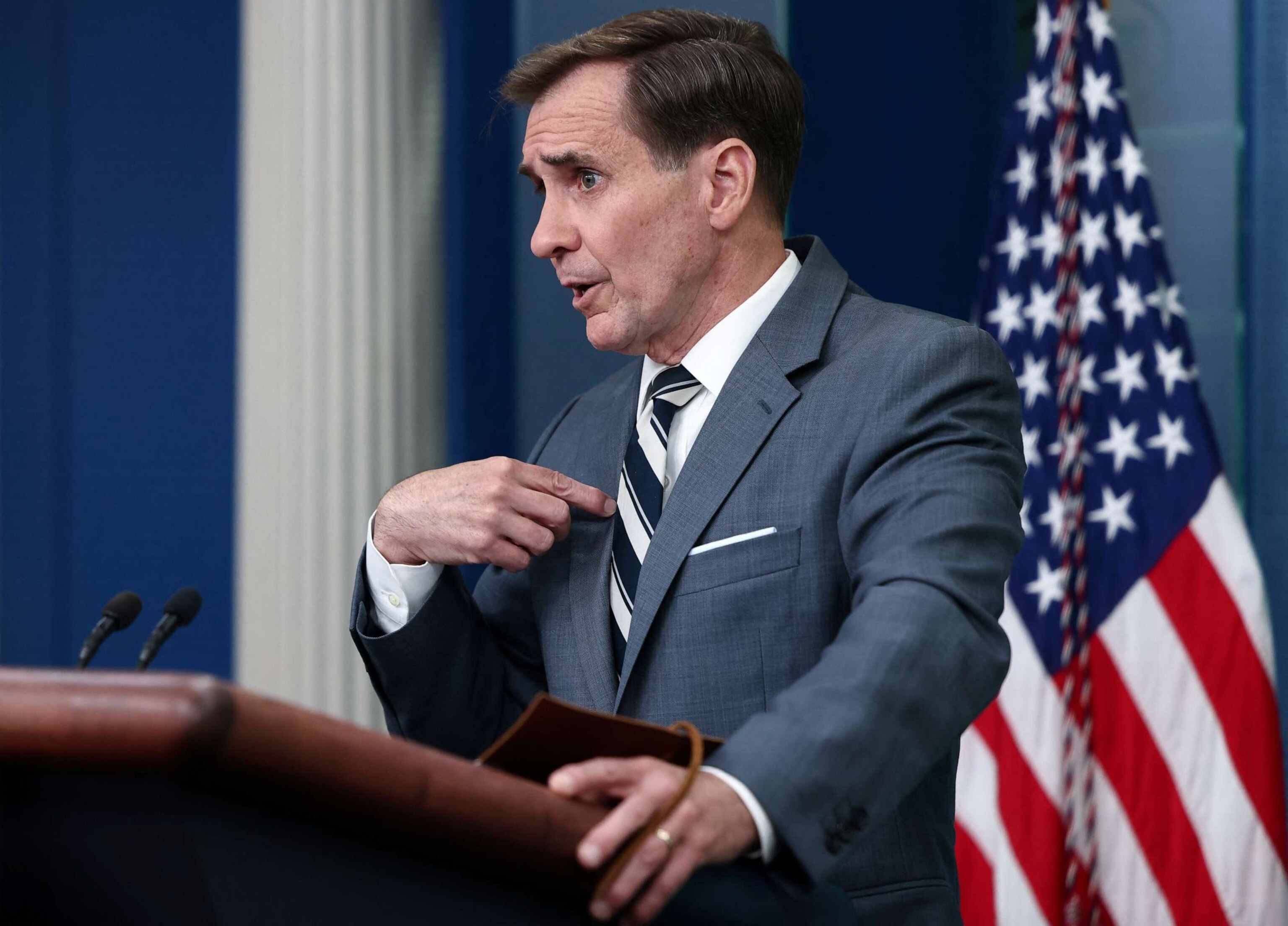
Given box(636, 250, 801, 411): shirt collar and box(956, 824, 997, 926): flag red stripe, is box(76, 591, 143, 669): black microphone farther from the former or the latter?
box(956, 824, 997, 926): flag red stripe

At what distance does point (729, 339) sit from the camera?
1.63 metres

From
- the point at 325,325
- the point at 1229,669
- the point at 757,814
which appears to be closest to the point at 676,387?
the point at 757,814

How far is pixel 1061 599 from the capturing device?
109 inches

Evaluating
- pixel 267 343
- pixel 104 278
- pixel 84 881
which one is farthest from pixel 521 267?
pixel 84 881

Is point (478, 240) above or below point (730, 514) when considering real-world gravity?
above

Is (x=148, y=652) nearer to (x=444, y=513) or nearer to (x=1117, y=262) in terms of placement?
(x=444, y=513)

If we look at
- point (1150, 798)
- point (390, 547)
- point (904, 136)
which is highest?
point (904, 136)

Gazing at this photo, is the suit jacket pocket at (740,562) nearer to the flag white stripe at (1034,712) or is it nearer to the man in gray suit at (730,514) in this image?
the man in gray suit at (730,514)

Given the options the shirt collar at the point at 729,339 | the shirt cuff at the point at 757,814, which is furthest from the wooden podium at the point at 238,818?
the shirt collar at the point at 729,339

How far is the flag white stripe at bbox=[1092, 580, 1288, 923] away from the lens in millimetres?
2555

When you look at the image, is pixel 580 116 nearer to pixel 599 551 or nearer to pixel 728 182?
pixel 728 182

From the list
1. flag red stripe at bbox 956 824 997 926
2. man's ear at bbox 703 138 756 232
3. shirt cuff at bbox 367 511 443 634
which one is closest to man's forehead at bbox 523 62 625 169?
man's ear at bbox 703 138 756 232

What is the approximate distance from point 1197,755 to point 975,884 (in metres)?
0.53

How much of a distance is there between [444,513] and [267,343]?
1843 mm
